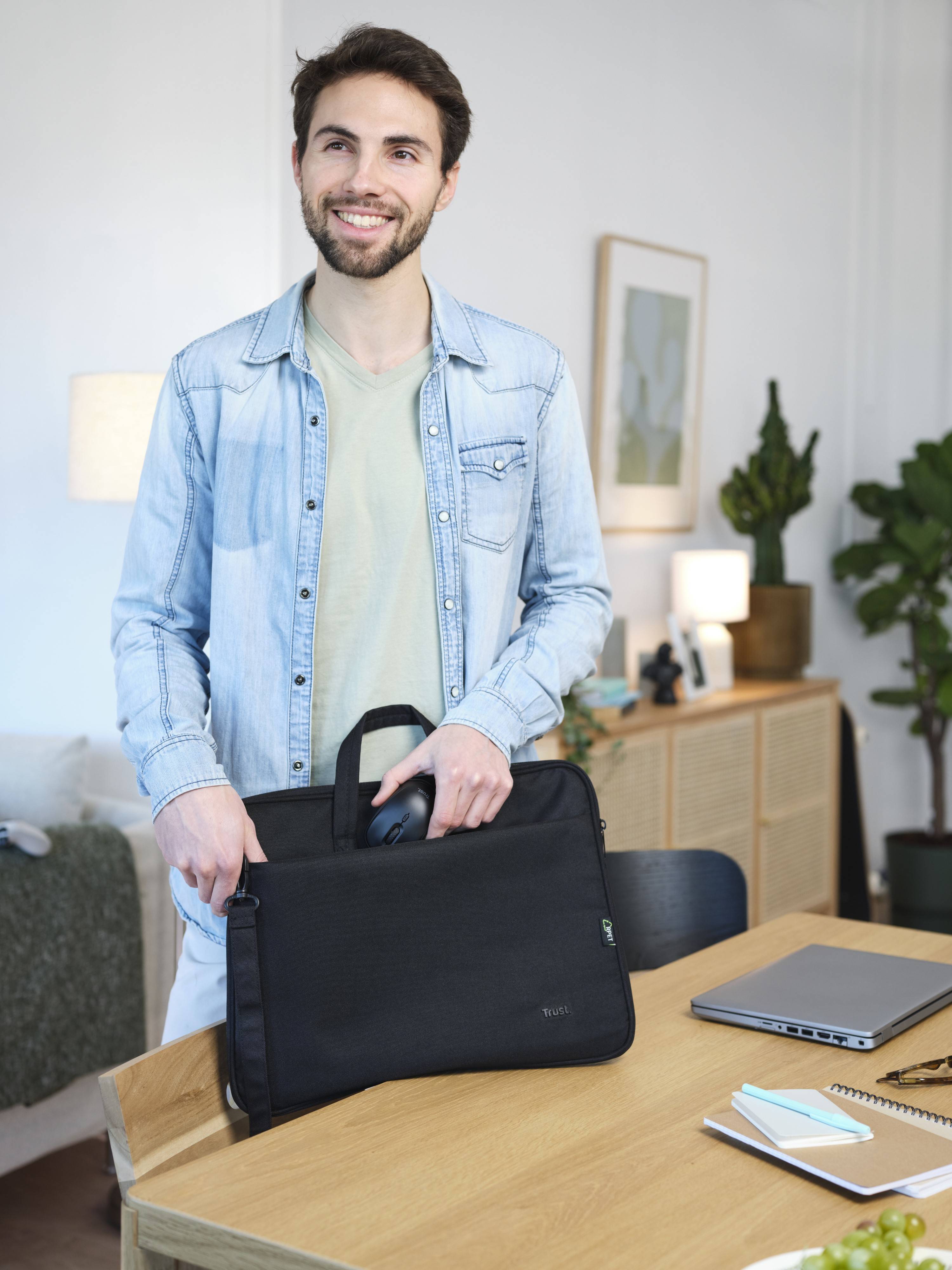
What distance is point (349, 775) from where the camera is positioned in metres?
1.28

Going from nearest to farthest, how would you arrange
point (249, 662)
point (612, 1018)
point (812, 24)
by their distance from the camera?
point (612, 1018), point (249, 662), point (812, 24)

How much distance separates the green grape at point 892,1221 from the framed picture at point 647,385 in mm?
3354

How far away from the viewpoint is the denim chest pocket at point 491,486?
1.50 metres

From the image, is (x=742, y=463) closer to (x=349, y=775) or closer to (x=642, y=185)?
→ (x=642, y=185)

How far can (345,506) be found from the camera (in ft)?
4.81

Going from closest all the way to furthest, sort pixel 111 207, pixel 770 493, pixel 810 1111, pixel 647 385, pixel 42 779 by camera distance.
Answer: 1. pixel 810 1111
2. pixel 42 779
3. pixel 111 207
4. pixel 647 385
5. pixel 770 493

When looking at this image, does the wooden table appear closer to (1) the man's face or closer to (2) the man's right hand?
(2) the man's right hand

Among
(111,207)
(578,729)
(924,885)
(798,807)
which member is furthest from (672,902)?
(924,885)

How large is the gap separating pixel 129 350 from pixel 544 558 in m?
2.05

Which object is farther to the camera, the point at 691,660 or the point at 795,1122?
the point at 691,660

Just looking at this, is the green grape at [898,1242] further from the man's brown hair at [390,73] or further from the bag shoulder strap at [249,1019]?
the man's brown hair at [390,73]

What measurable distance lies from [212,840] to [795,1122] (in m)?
0.57

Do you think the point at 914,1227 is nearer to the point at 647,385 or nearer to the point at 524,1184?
the point at 524,1184

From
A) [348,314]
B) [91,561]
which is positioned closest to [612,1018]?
[348,314]
